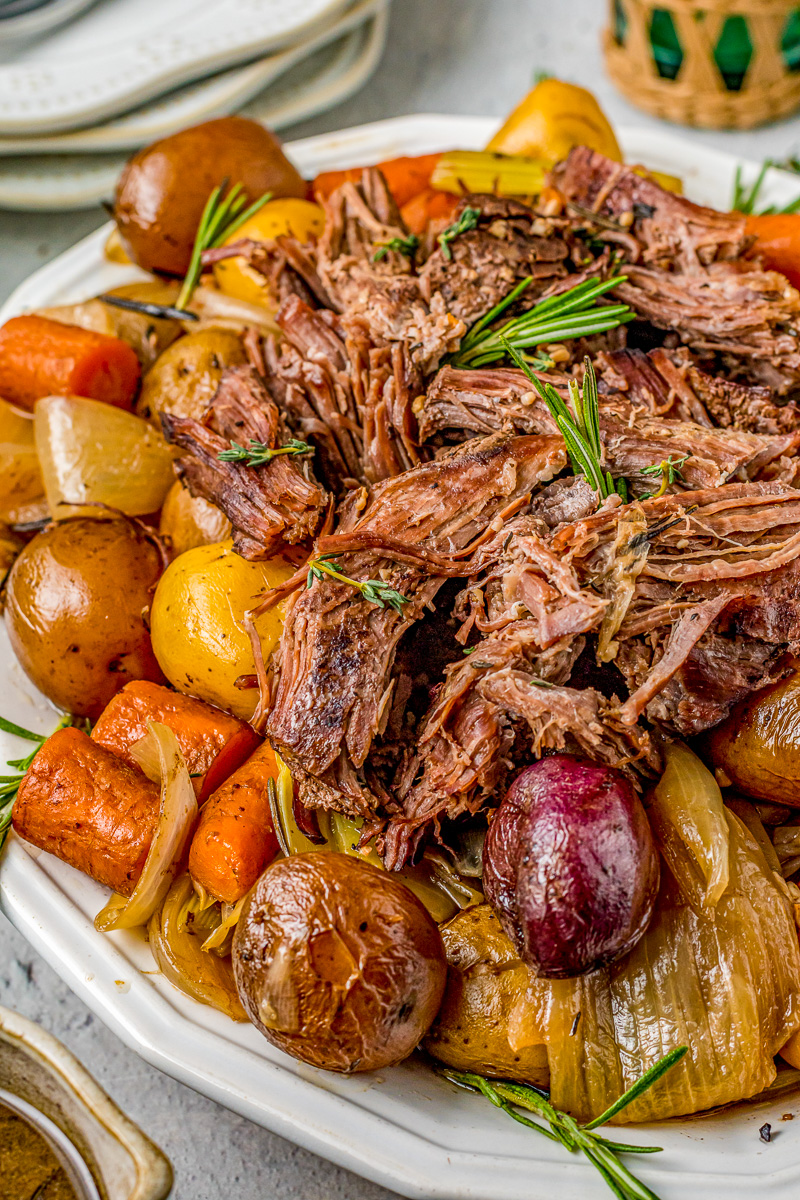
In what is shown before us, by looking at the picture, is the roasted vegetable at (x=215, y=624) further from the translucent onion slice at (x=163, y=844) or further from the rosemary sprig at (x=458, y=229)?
the rosemary sprig at (x=458, y=229)

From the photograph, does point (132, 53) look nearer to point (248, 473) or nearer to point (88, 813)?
point (248, 473)

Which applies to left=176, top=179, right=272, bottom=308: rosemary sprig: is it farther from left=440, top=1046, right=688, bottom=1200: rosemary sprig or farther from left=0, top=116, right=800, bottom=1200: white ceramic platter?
left=440, top=1046, right=688, bottom=1200: rosemary sprig

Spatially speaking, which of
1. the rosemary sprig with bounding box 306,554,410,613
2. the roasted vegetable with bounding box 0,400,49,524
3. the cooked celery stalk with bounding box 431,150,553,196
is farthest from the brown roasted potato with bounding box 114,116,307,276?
the rosemary sprig with bounding box 306,554,410,613

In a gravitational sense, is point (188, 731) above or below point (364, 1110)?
above

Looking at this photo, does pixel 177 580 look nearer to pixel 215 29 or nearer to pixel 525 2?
pixel 215 29

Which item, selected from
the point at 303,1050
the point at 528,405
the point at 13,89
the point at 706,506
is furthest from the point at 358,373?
the point at 13,89

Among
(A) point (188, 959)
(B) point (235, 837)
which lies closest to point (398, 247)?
(B) point (235, 837)

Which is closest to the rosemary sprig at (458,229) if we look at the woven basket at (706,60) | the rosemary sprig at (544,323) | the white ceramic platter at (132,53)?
the rosemary sprig at (544,323)
